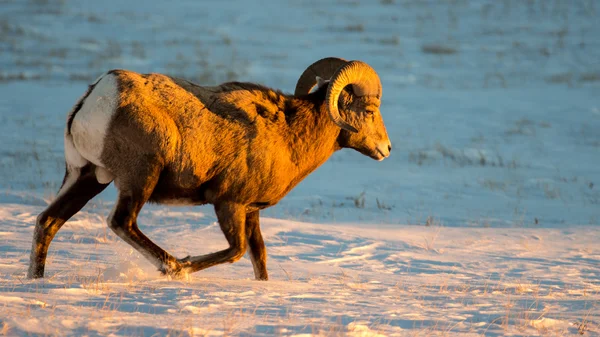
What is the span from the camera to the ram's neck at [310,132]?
7.62 metres

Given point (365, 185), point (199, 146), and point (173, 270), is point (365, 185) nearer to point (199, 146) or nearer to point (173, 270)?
point (199, 146)

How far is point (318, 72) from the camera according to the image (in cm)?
828

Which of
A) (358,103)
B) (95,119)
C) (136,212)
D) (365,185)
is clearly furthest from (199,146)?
(365,185)

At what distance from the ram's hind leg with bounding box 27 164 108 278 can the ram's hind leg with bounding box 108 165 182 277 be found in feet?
1.28

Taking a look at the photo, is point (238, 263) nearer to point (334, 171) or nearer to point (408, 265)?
point (408, 265)

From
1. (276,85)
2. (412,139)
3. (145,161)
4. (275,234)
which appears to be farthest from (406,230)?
(276,85)

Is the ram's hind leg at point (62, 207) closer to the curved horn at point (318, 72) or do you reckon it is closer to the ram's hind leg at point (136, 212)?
the ram's hind leg at point (136, 212)

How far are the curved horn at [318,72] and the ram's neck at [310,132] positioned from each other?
356 millimetres

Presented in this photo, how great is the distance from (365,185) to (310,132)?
6905 millimetres

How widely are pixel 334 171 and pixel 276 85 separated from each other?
7.57 meters

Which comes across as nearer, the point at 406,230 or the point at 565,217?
the point at 406,230

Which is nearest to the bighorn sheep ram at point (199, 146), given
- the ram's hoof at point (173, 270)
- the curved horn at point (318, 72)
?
the ram's hoof at point (173, 270)

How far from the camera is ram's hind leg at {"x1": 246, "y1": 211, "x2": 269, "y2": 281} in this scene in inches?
300

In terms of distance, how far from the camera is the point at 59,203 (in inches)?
280
